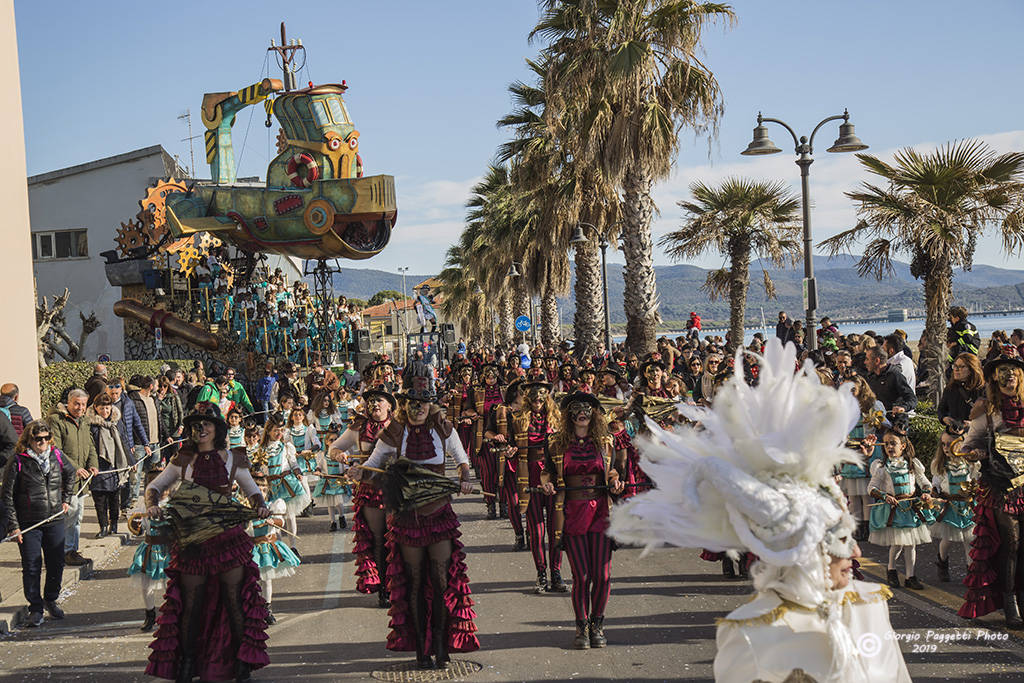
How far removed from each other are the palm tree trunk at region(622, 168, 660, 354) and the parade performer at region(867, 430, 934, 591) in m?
13.0

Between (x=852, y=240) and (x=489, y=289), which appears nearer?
(x=852, y=240)

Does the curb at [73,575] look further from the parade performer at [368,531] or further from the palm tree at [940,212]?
the palm tree at [940,212]

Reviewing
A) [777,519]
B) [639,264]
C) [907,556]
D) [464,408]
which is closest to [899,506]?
[907,556]

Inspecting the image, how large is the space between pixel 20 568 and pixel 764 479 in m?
10.0

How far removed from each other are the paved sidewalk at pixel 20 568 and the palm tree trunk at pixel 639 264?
38.3ft

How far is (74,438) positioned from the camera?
11.1m

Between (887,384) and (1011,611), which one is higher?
(887,384)

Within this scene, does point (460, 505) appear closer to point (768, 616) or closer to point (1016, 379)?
point (1016, 379)

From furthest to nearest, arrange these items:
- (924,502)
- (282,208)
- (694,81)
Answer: (282,208) → (694,81) → (924,502)

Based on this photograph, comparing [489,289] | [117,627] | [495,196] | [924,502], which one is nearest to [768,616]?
[924,502]

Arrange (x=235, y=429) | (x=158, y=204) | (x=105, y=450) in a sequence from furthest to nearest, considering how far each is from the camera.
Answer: (x=158, y=204), (x=105, y=450), (x=235, y=429)

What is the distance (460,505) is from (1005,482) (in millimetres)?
9520

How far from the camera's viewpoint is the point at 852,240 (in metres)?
16.5

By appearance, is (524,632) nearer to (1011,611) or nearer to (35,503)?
(1011,611)
